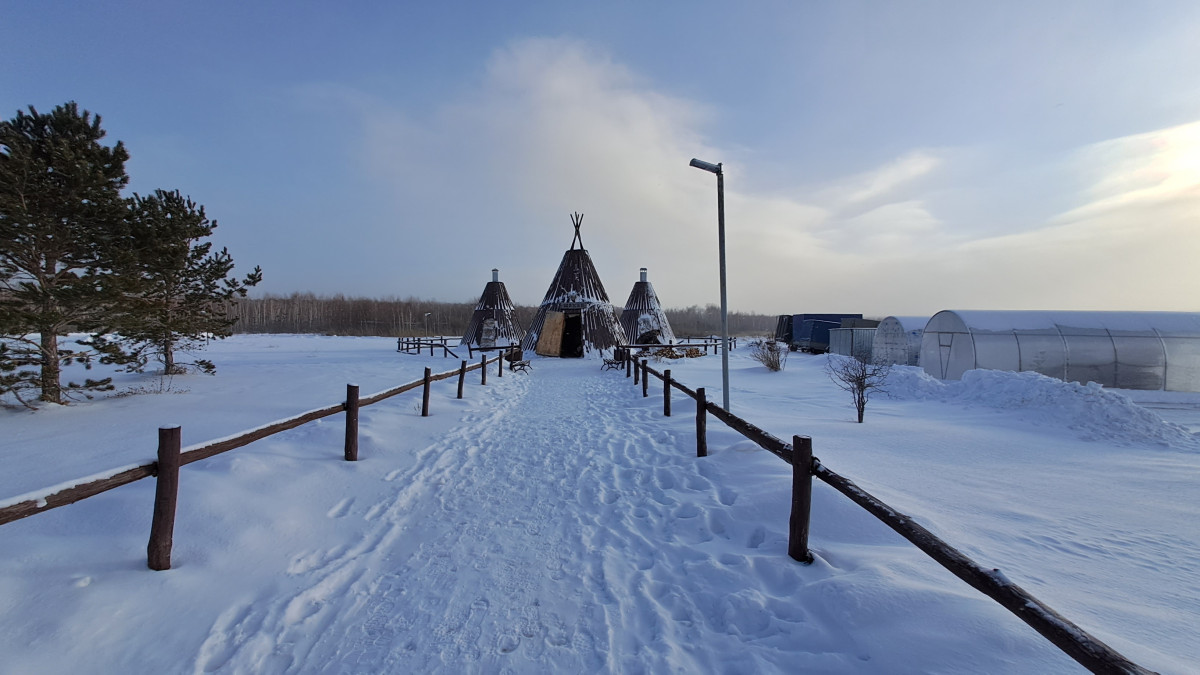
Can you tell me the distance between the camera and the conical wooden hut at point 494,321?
2450 cm

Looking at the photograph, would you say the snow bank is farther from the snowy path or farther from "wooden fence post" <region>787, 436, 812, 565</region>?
"wooden fence post" <region>787, 436, 812, 565</region>

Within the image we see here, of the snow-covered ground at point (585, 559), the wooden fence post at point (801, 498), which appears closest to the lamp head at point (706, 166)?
the snow-covered ground at point (585, 559)

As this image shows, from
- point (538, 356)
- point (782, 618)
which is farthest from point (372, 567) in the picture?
point (538, 356)

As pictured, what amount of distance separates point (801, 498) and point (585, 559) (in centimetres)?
151

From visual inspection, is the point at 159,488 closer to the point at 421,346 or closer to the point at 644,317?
the point at 644,317

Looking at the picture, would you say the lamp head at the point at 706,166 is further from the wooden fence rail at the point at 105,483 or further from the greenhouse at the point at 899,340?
the greenhouse at the point at 899,340

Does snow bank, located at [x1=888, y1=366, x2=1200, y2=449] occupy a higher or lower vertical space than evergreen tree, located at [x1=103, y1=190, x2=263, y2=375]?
lower

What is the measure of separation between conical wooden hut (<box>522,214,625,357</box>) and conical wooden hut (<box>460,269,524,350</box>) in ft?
10.1

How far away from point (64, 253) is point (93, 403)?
3142 mm

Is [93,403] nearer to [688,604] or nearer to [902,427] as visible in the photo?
[688,604]

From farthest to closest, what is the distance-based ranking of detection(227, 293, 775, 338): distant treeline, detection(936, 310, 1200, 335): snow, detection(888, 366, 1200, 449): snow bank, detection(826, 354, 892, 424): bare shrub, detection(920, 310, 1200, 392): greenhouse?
detection(227, 293, 775, 338): distant treeline → detection(936, 310, 1200, 335): snow → detection(920, 310, 1200, 392): greenhouse → detection(826, 354, 892, 424): bare shrub → detection(888, 366, 1200, 449): snow bank

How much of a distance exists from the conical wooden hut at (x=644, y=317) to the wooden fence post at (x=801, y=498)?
2090 cm

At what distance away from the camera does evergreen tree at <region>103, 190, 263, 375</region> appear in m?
9.69

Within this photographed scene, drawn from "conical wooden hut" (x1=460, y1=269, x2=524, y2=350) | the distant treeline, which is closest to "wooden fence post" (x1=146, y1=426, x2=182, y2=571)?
"conical wooden hut" (x1=460, y1=269, x2=524, y2=350)
